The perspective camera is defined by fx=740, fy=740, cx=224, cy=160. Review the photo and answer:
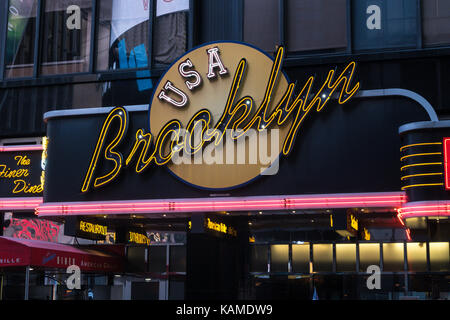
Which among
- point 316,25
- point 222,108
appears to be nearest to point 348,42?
point 316,25

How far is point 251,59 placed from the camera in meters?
19.9

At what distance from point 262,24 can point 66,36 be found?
6575mm

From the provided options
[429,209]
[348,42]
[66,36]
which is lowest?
[429,209]

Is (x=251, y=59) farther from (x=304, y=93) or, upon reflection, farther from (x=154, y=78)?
(x=154, y=78)

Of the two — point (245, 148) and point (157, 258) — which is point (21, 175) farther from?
point (245, 148)

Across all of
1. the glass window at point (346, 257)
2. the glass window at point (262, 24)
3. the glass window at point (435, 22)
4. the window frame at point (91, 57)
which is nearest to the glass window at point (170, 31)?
the window frame at point (91, 57)

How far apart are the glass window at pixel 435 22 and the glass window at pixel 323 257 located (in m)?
6.45

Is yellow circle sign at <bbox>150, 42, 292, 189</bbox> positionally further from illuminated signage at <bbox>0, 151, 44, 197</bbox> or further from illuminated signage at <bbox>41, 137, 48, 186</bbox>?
illuminated signage at <bbox>0, 151, 44, 197</bbox>

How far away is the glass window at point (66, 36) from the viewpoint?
23.8 m

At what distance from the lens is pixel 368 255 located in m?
20.3

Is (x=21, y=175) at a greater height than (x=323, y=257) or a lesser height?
greater

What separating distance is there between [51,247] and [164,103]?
4.90m

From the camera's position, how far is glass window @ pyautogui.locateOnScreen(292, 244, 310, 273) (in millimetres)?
20766
